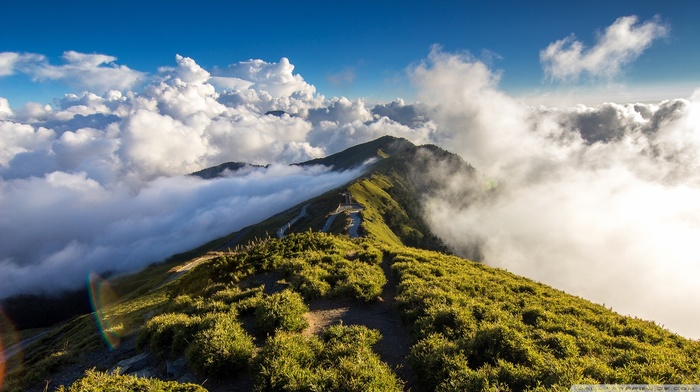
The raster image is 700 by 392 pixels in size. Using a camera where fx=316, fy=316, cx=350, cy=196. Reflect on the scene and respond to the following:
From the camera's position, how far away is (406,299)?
58.3 feet

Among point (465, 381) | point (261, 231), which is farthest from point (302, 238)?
point (261, 231)

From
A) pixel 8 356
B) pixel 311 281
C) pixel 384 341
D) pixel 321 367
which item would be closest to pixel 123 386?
pixel 321 367

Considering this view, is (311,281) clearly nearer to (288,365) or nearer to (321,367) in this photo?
(321,367)

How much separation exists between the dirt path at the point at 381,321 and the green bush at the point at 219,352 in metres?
3.54

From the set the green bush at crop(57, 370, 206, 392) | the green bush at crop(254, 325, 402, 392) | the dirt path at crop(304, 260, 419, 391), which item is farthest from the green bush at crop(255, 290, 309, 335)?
the green bush at crop(57, 370, 206, 392)

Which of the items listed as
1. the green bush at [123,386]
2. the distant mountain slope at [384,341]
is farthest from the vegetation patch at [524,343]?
the green bush at [123,386]

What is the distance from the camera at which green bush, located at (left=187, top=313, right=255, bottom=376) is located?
11680mm

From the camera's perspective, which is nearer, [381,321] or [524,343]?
[524,343]

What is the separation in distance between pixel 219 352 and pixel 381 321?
8399 millimetres

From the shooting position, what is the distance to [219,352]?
11789 mm

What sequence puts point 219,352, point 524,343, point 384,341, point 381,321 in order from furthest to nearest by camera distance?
point 381,321 < point 384,341 < point 524,343 < point 219,352

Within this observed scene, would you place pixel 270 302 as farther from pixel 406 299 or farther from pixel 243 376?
pixel 406 299

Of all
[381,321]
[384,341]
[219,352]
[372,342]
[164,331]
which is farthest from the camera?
[381,321]

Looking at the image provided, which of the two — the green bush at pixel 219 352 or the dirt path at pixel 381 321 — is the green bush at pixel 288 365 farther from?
the dirt path at pixel 381 321
